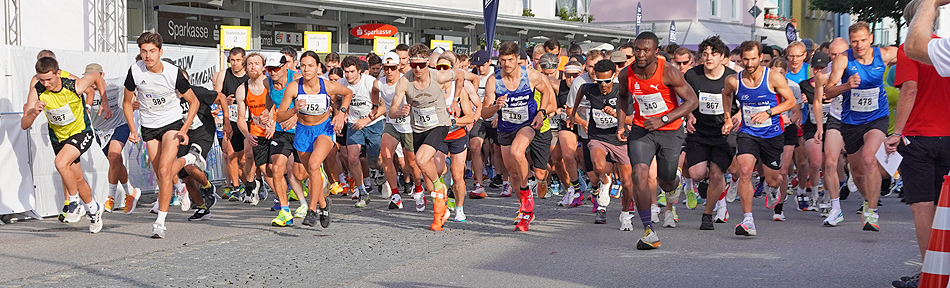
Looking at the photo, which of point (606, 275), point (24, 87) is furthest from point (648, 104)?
point (24, 87)

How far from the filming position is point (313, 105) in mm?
9719

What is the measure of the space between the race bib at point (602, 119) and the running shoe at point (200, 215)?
3989 mm

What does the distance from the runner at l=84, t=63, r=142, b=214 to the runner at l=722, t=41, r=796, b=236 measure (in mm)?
6199

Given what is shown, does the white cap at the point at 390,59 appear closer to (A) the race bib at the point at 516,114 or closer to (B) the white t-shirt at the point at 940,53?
(A) the race bib at the point at 516,114

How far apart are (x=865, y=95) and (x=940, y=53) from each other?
5.01m

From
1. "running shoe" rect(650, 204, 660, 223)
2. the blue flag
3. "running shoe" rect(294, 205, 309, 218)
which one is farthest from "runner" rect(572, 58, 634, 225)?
the blue flag

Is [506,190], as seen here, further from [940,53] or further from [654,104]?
[940,53]

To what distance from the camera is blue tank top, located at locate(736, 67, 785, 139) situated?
9609mm

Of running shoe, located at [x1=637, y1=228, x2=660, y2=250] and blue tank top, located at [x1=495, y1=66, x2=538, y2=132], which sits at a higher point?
blue tank top, located at [x1=495, y1=66, x2=538, y2=132]

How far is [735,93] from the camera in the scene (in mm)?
9742

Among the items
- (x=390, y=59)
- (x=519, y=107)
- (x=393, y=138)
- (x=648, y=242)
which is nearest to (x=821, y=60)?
(x=519, y=107)

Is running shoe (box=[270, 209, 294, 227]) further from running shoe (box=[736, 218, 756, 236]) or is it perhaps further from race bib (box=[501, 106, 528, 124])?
running shoe (box=[736, 218, 756, 236])

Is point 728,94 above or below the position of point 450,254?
above

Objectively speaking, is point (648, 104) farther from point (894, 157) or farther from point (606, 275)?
point (894, 157)
